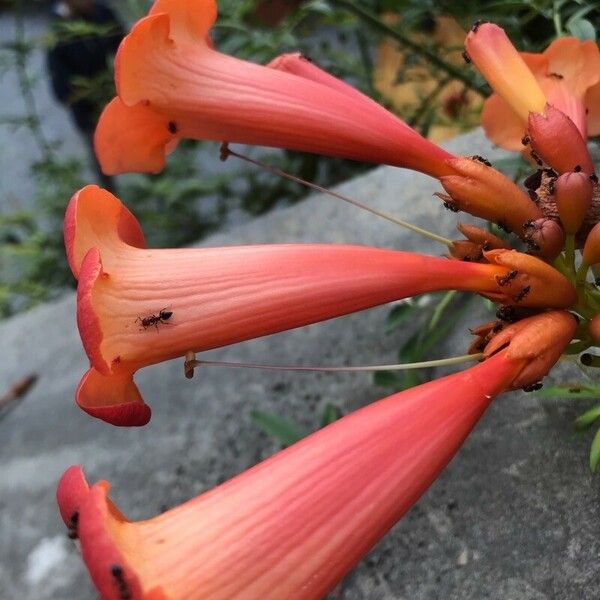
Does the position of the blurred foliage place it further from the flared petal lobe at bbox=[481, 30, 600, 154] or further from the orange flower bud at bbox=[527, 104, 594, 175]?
the orange flower bud at bbox=[527, 104, 594, 175]

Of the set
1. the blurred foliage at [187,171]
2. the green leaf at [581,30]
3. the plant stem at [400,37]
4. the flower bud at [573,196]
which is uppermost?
the green leaf at [581,30]

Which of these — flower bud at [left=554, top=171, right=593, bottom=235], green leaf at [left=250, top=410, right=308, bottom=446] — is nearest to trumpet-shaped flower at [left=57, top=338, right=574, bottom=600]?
flower bud at [left=554, top=171, right=593, bottom=235]

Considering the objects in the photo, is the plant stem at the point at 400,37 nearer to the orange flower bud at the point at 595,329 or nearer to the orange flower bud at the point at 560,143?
the orange flower bud at the point at 560,143

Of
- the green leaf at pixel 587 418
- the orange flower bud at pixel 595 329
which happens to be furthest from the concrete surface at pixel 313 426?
the orange flower bud at pixel 595 329

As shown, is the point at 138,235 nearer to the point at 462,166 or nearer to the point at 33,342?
the point at 462,166

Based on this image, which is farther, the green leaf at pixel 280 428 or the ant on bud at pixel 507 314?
the green leaf at pixel 280 428

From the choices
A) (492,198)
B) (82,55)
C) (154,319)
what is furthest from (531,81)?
(82,55)
